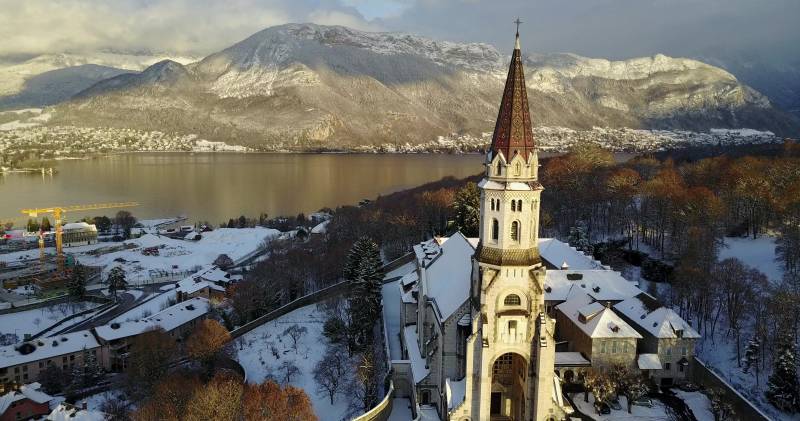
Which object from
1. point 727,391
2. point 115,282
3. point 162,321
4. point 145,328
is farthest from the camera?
point 115,282

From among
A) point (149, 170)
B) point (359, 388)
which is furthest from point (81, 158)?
point (359, 388)

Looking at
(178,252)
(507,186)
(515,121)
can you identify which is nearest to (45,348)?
(507,186)

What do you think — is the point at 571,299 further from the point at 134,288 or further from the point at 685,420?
the point at 134,288

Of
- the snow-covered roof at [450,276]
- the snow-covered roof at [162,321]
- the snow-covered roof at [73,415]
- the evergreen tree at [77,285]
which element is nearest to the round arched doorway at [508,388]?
the snow-covered roof at [450,276]

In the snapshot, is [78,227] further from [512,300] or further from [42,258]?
[512,300]

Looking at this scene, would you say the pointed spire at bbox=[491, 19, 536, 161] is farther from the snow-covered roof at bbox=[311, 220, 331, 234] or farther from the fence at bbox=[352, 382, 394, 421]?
the snow-covered roof at bbox=[311, 220, 331, 234]

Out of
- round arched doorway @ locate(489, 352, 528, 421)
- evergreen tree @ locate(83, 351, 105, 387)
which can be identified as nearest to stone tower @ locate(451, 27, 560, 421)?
round arched doorway @ locate(489, 352, 528, 421)

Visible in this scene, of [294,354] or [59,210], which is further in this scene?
[59,210]
